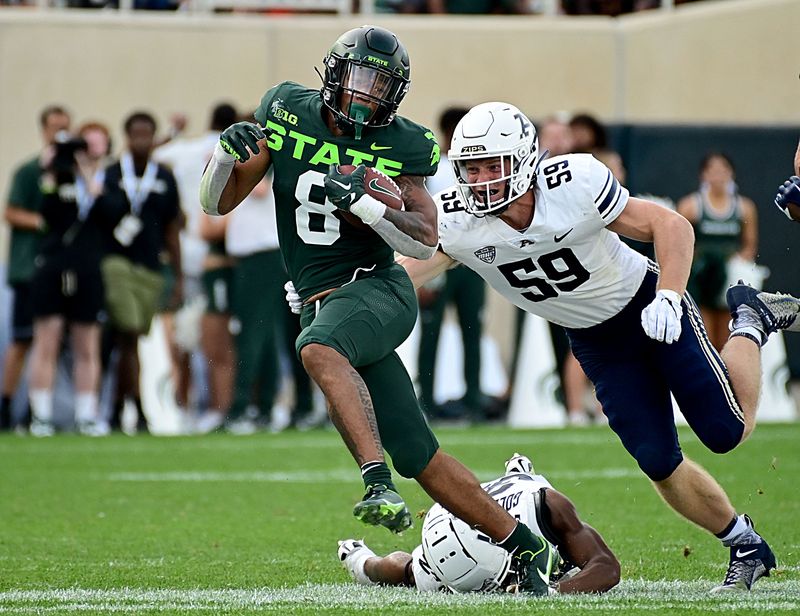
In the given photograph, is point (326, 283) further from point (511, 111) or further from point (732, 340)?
point (732, 340)

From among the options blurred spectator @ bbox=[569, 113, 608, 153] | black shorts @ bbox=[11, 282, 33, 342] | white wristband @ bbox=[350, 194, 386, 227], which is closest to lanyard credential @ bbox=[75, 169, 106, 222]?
black shorts @ bbox=[11, 282, 33, 342]

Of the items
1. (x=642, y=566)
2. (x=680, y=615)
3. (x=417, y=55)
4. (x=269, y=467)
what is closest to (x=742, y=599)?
(x=680, y=615)

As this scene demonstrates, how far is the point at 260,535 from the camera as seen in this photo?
6477 millimetres

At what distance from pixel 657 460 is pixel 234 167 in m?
1.68

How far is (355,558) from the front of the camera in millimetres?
5312

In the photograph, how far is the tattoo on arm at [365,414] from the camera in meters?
4.79

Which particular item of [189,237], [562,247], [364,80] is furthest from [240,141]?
[189,237]

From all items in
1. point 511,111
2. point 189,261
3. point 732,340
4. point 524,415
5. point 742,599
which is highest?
point 511,111

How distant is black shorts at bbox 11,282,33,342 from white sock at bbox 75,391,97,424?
23.1 inches

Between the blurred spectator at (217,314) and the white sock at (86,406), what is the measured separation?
0.85 meters

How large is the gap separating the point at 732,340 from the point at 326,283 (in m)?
1.50

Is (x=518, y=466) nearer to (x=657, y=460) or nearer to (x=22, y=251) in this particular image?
(x=657, y=460)

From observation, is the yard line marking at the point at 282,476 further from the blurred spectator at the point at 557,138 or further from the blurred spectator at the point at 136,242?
the blurred spectator at the point at 557,138

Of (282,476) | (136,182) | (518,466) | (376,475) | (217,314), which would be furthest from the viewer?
(217,314)
